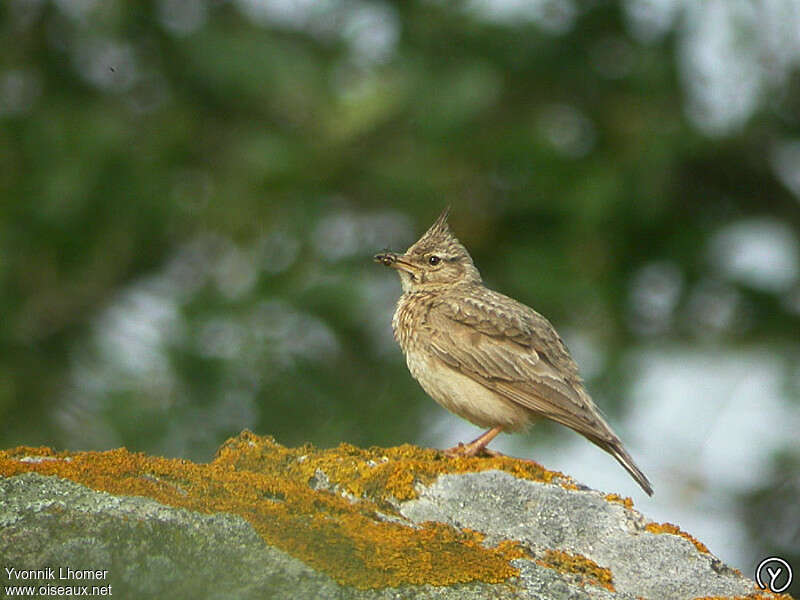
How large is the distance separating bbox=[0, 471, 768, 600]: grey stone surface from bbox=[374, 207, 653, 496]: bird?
4.02 feet

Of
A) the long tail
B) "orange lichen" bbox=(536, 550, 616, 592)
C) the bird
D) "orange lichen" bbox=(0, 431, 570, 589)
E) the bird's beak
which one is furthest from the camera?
the bird's beak

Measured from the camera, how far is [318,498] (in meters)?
4.71

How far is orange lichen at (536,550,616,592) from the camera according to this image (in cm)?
457

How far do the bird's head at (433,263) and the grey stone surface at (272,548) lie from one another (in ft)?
10.0

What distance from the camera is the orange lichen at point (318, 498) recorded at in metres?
4.17

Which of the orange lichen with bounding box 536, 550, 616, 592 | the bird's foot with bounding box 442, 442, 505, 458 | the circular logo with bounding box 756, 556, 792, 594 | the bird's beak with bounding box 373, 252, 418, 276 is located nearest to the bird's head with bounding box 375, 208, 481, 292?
the bird's beak with bounding box 373, 252, 418, 276

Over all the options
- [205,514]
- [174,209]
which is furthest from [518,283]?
[205,514]

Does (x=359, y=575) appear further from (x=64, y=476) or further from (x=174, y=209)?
(x=174, y=209)

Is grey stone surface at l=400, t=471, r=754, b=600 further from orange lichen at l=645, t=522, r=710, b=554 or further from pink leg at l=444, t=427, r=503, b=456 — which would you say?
pink leg at l=444, t=427, r=503, b=456

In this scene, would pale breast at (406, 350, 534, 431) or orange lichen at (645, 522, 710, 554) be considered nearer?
orange lichen at (645, 522, 710, 554)

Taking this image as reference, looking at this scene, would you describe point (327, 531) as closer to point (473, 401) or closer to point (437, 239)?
point (473, 401)

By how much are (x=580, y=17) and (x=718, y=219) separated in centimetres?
276

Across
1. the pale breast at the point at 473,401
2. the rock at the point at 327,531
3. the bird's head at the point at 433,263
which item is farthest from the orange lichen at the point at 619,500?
the bird's head at the point at 433,263

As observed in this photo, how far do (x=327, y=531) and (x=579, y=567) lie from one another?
1058 mm
